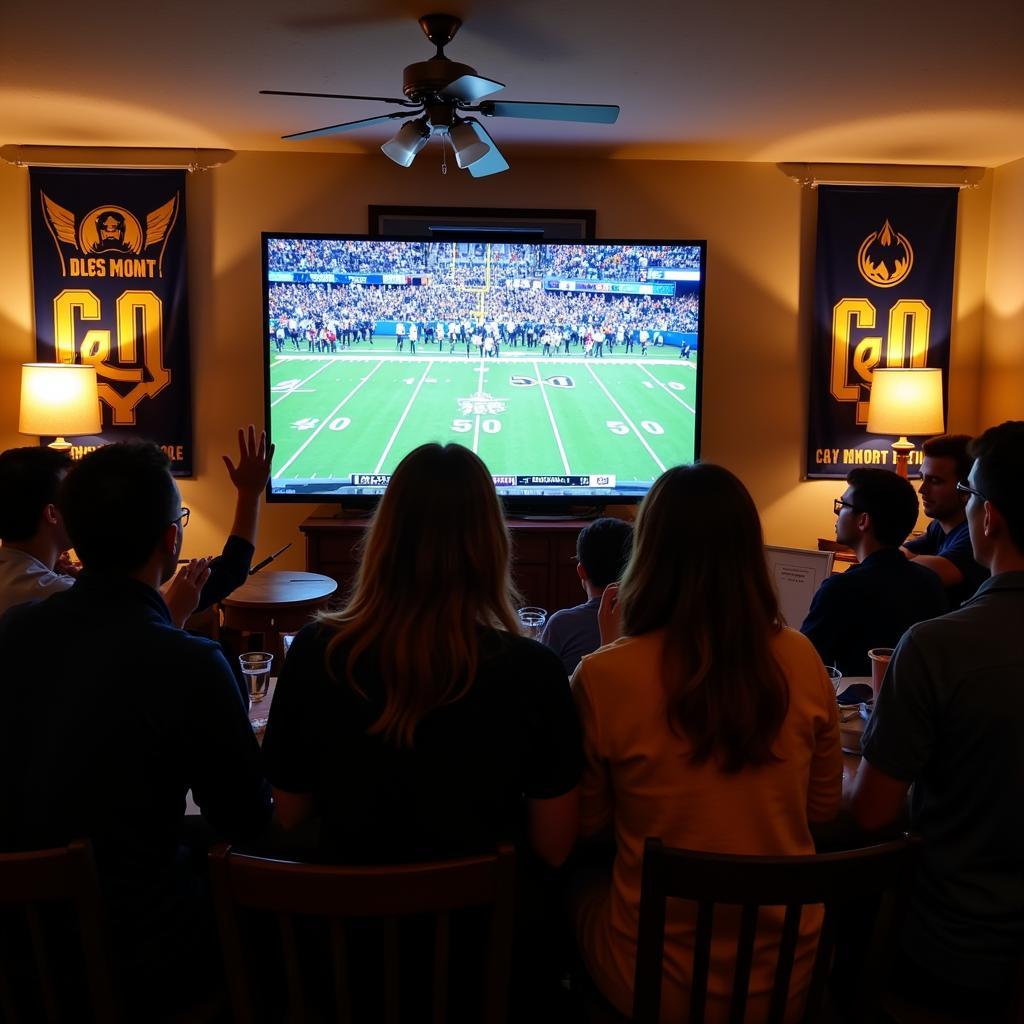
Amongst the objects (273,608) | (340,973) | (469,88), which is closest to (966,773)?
(340,973)

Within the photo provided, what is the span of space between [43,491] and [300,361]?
3064mm

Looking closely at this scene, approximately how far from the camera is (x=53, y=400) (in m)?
4.80

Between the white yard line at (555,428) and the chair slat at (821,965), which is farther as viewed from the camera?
the white yard line at (555,428)

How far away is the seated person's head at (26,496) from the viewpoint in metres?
2.12

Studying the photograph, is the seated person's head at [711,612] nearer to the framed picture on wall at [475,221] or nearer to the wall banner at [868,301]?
the framed picture on wall at [475,221]

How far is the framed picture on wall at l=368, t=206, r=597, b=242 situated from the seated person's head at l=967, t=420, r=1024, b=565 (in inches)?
A: 157

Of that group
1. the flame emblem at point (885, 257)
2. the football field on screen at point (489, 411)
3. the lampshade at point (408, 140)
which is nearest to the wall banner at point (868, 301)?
the flame emblem at point (885, 257)

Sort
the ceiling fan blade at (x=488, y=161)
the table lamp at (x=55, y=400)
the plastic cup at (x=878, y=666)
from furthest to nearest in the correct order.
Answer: the table lamp at (x=55, y=400) → the ceiling fan blade at (x=488, y=161) → the plastic cup at (x=878, y=666)

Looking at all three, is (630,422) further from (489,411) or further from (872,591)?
(872,591)

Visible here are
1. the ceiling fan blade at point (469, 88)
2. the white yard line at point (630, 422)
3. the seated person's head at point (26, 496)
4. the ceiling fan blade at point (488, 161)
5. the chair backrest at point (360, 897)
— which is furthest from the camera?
the white yard line at point (630, 422)

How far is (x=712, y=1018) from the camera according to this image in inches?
54.7

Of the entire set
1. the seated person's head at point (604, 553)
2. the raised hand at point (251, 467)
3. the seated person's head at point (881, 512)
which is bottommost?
the seated person's head at point (604, 553)

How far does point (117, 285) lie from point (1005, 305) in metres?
5.14

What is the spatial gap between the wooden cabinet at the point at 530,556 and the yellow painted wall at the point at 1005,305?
103 inches
